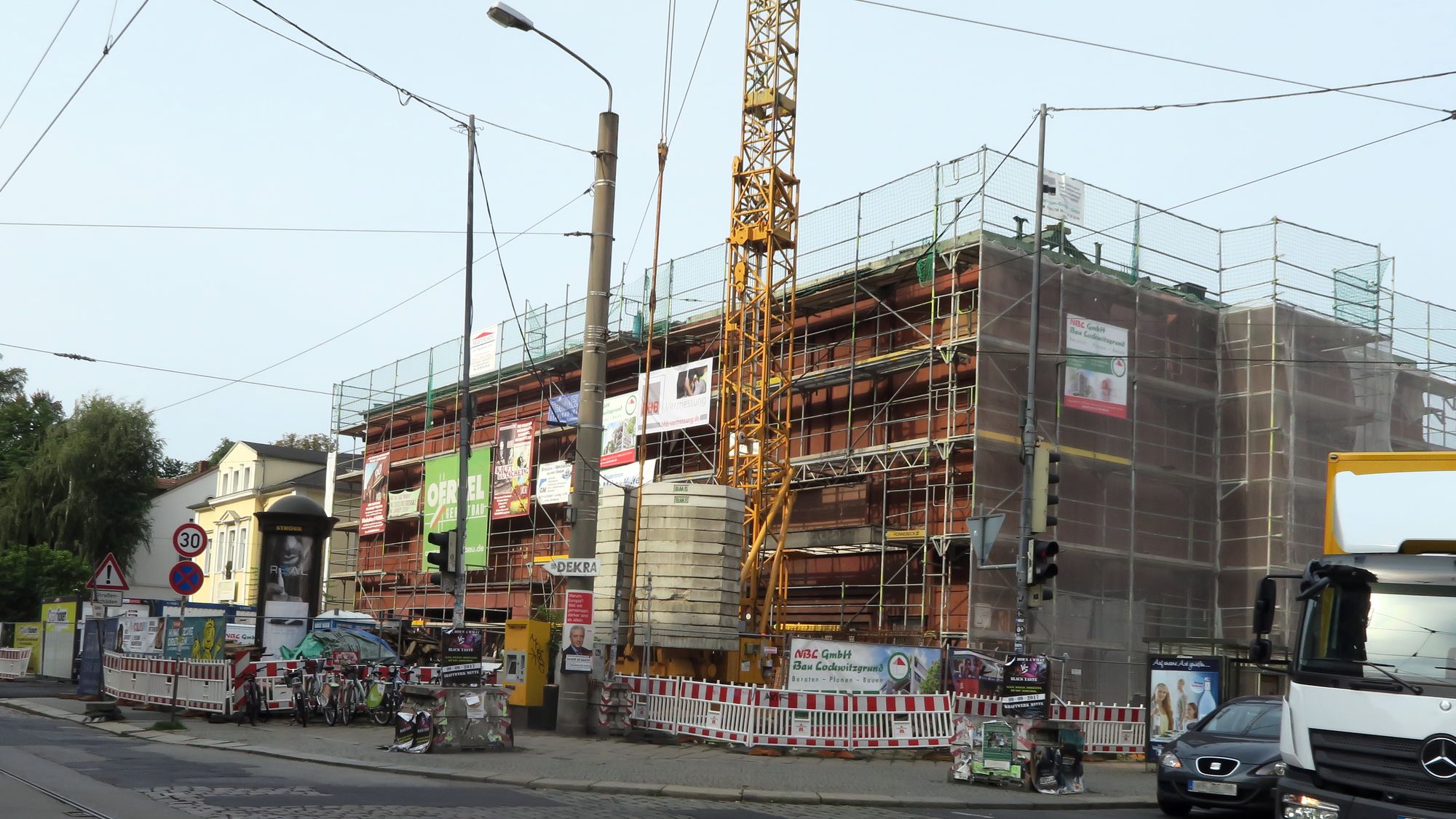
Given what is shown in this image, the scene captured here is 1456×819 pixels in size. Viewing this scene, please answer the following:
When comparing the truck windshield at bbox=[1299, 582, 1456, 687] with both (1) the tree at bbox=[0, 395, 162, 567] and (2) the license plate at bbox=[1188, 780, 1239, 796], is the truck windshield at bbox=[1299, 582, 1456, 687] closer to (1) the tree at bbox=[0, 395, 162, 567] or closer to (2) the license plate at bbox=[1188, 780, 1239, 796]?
(2) the license plate at bbox=[1188, 780, 1239, 796]

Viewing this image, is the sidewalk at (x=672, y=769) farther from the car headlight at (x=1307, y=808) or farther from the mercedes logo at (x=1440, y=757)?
the mercedes logo at (x=1440, y=757)

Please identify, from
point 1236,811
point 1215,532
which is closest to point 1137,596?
point 1215,532

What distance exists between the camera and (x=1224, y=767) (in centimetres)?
1492

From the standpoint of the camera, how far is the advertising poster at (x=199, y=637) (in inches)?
949

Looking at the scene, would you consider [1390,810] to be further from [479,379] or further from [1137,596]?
[479,379]

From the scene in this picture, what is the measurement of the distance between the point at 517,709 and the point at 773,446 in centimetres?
1424

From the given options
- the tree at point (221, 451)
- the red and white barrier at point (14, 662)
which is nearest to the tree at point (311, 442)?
the tree at point (221, 451)

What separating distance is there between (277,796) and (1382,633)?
944 centimetres

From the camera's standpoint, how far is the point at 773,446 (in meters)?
36.6

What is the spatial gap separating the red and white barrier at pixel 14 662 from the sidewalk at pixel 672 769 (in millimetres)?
20946

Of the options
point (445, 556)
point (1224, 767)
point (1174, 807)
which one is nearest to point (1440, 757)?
point (1224, 767)

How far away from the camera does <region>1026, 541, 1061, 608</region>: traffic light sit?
67.1 ft

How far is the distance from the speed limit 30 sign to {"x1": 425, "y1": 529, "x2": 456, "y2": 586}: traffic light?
3.43m

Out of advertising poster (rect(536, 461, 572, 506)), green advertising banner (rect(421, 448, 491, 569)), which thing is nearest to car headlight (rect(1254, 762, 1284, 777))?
advertising poster (rect(536, 461, 572, 506))
